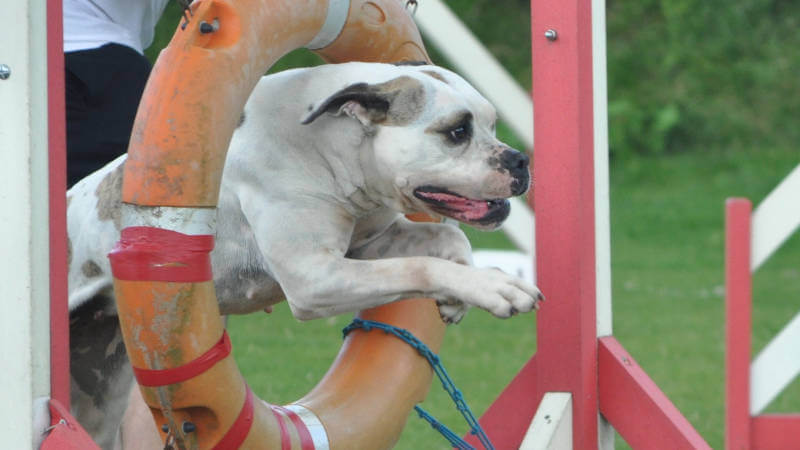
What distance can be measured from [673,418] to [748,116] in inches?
318

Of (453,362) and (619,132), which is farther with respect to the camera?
(619,132)

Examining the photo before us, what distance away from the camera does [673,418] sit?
3096 mm

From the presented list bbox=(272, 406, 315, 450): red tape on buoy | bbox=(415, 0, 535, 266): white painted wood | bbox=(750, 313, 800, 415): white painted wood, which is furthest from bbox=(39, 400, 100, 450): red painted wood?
bbox=(415, 0, 535, 266): white painted wood

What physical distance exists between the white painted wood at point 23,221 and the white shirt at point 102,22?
93cm

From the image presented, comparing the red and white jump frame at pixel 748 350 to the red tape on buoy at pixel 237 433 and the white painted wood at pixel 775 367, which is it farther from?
the red tape on buoy at pixel 237 433

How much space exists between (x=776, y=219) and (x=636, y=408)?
1.10 m

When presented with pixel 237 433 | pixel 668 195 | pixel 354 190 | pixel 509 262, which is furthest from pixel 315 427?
pixel 668 195

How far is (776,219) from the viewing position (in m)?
3.98

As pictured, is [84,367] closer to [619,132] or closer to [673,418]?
[673,418]

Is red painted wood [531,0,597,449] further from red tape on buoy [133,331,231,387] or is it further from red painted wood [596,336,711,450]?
red tape on buoy [133,331,231,387]

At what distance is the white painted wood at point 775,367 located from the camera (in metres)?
3.93

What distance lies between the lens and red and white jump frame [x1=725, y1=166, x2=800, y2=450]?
13.0 ft

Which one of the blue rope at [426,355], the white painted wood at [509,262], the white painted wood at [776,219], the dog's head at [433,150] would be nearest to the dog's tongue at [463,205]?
the dog's head at [433,150]

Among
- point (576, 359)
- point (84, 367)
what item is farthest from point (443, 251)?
point (84, 367)
